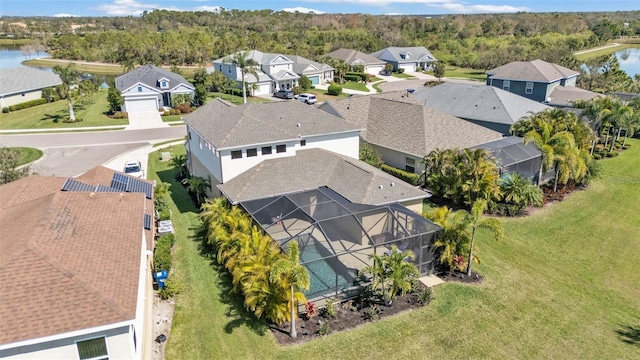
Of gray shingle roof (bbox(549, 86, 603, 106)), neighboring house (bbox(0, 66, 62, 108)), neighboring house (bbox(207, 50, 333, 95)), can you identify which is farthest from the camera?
neighboring house (bbox(207, 50, 333, 95))

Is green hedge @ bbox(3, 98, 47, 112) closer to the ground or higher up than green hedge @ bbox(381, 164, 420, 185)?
higher up

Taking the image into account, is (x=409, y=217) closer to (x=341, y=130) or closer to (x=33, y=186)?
(x=341, y=130)

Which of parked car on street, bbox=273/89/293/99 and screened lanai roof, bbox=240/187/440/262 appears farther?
parked car on street, bbox=273/89/293/99

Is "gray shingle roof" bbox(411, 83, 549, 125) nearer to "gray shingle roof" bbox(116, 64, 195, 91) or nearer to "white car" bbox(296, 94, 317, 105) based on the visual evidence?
"white car" bbox(296, 94, 317, 105)

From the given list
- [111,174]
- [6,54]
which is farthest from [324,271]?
[6,54]

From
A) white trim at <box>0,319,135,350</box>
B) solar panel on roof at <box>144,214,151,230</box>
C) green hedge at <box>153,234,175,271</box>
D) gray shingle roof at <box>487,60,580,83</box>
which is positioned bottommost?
green hedge at <box>153,234,175,271</box>

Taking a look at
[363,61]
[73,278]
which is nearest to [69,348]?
[73,278]

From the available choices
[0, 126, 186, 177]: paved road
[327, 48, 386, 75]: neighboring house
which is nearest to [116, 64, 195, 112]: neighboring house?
[0, 126, 186, 177]: paved road
